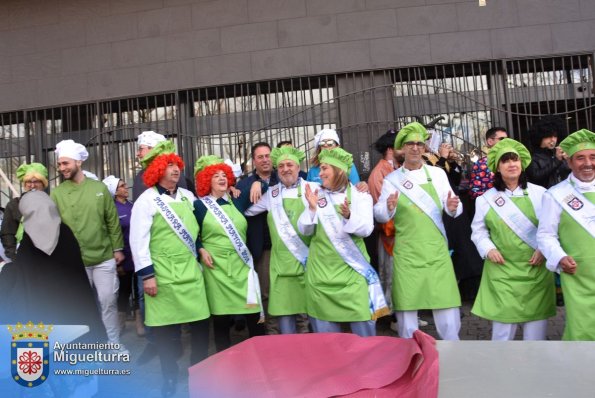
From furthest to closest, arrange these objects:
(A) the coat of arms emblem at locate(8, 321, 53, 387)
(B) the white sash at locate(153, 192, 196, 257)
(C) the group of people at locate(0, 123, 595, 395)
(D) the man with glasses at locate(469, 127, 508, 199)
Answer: (D) the man with glasses at locate(469, 127, 508, 199)
(B) the white sash at locate(153, 192, 196, 257)
(C) the group of people at locate(0, 123, 595, 395)
(A) the coat of arms emblem at locate(8, 321, 53, 387)

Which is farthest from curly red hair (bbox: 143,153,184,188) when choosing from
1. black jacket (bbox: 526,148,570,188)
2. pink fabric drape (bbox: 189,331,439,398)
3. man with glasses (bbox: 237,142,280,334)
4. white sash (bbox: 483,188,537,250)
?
black jacket (bbox: 526,148,570,188)

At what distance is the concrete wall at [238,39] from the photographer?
7.04 m

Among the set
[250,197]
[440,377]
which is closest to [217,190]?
[250,197]

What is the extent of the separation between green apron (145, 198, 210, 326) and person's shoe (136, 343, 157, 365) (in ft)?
2.90

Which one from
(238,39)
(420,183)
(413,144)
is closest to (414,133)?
(413,144)

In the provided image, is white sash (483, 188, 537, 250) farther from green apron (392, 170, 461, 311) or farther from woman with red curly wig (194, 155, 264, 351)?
woman with red curly wig (194, 155, 264, 351)

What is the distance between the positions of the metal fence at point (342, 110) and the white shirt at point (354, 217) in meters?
3.31

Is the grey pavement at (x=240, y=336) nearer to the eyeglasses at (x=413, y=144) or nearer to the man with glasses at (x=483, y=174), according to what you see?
the man with glasses at (x=483, y=174)

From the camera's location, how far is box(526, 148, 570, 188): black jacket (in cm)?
461

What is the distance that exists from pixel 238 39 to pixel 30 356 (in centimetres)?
618

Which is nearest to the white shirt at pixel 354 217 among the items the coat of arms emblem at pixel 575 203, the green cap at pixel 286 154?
the green cap at pixel 286 154

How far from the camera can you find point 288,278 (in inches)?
155

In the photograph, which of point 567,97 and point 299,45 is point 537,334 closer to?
point 567,97

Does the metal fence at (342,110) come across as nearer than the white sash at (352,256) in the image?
No
